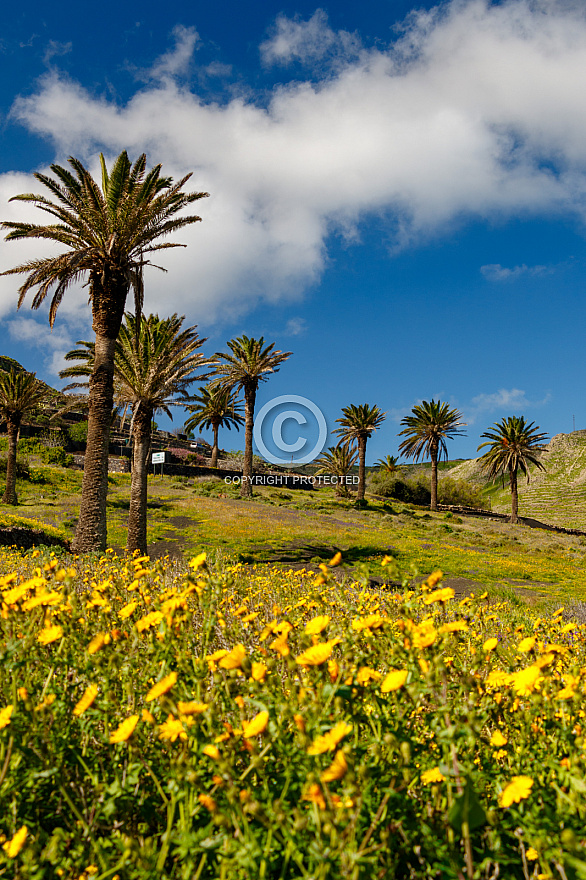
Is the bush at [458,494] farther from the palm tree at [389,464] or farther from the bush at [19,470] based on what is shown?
the bush at [19,470]

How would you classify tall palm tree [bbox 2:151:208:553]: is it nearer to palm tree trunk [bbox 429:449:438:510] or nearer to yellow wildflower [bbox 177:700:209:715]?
yellow wildflower [bbox 177:700:209:715]

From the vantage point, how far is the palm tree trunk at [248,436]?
3002 centimetres

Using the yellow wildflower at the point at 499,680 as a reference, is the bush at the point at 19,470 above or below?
below

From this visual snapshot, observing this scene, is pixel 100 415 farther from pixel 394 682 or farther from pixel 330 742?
pixel 330 742

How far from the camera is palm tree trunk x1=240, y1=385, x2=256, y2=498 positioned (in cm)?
3002

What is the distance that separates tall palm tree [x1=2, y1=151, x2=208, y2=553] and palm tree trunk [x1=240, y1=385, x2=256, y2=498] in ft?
58.1

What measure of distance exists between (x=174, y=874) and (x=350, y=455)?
44165 mm

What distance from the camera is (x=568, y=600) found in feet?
31.9

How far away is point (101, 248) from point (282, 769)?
13200mm

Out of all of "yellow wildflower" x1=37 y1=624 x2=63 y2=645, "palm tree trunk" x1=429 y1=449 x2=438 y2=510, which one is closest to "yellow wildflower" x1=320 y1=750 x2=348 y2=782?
"yellow wildflower" x1=37 y1=624 x2=63 y2=645

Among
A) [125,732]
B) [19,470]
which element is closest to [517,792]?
[125,732]

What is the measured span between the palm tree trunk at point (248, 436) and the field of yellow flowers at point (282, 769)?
27893 millimetres

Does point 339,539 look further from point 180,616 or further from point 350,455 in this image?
point 350,455

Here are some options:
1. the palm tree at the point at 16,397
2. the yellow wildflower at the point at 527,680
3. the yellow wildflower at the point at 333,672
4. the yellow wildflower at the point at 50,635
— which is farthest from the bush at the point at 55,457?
the yellow wildflower at the point at 527,680
